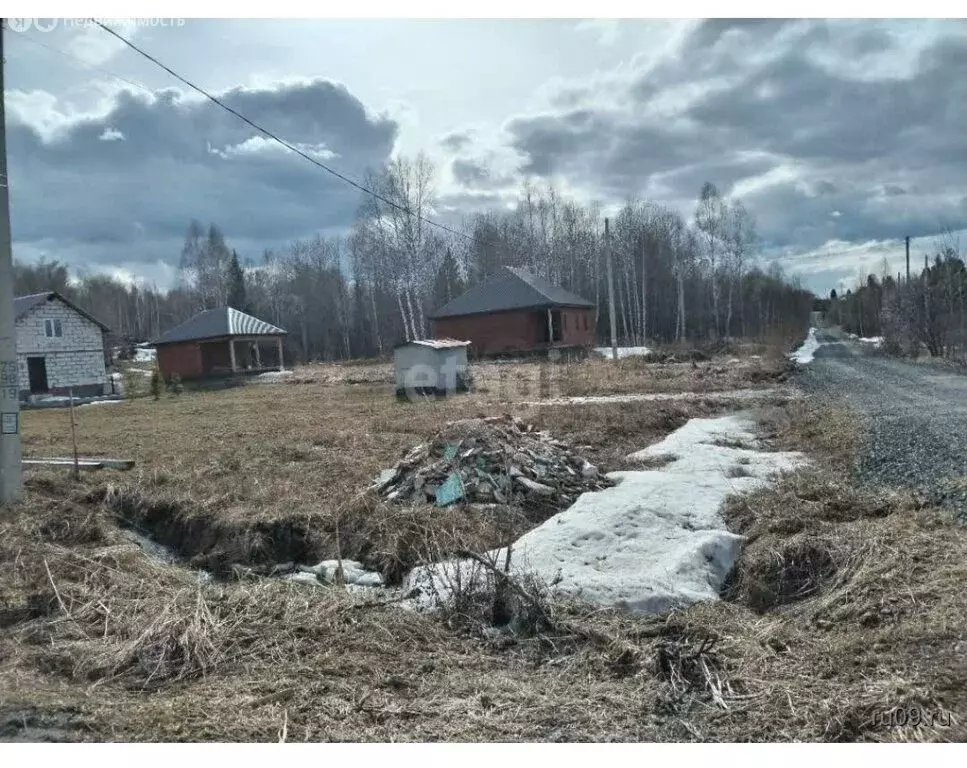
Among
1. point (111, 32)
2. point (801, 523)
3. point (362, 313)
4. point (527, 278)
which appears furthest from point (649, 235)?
point (111, 32)

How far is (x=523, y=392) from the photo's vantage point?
12.3m

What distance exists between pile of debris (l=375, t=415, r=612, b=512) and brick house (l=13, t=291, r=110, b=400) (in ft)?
21.7

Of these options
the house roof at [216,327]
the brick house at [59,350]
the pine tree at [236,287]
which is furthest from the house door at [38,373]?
the pine tree at [236,287]

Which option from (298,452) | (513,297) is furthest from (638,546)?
(513,297)

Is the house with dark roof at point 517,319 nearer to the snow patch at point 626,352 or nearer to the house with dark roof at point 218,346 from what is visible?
the snow patch at point 626,352

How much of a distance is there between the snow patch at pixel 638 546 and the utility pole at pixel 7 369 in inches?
135

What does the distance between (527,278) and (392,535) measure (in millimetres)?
14880

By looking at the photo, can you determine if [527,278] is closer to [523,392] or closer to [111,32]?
[523,392]

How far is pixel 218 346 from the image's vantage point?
19797mm

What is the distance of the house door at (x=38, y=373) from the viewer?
11.5 metres

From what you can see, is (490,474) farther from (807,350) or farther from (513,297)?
(807,350)

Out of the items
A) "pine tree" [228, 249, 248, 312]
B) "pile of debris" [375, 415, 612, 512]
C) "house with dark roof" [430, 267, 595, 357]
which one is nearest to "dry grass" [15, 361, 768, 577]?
"pile of debris" [375, 415, 612, 512]

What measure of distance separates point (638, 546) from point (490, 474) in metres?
1.56

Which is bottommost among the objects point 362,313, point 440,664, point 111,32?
point 440,664
